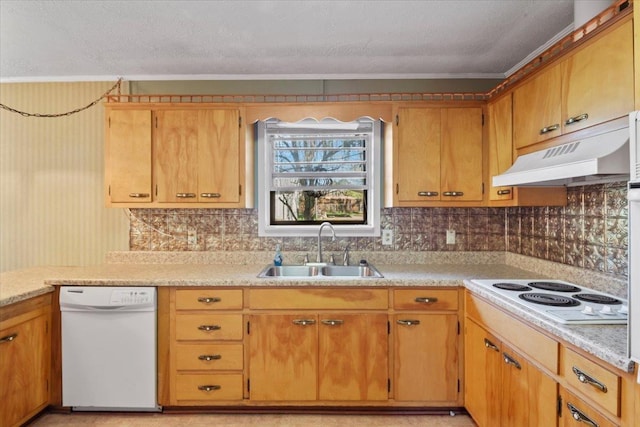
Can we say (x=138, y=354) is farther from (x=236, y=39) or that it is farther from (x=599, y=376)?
(x=599, y=376)

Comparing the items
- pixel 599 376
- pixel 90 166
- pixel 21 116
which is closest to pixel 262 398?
pixel 599 376

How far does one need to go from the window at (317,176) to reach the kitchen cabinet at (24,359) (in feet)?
5.05

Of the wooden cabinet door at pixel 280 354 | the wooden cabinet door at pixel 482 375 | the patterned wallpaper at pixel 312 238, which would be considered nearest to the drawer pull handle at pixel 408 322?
the wooden cabinet door at pixel 482 375

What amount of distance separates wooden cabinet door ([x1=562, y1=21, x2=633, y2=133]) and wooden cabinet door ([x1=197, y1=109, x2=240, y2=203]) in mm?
2012

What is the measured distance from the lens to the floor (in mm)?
2219

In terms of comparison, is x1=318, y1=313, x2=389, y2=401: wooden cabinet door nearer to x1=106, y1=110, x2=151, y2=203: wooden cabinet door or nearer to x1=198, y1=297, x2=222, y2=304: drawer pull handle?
x1=198, y1=297, x2=222, y2=304: drawer pull handle

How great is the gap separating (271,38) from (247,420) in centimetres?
246

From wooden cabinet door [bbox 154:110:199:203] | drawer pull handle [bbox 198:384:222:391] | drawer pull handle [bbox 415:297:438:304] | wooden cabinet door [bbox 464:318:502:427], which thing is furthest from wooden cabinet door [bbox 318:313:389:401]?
wooden cabinet door [bbox 154:110:199:203]

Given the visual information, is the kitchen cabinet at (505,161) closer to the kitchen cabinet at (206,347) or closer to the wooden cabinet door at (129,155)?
the kitchen cabinet at (206,347)

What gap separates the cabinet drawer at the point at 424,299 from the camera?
89.4 inches

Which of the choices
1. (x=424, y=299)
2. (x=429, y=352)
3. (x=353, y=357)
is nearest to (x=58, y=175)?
(x=353, y=357)

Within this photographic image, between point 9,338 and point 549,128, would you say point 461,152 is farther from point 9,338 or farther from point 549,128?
point 9,338

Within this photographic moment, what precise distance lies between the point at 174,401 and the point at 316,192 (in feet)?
5.93

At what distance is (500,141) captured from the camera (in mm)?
2369
